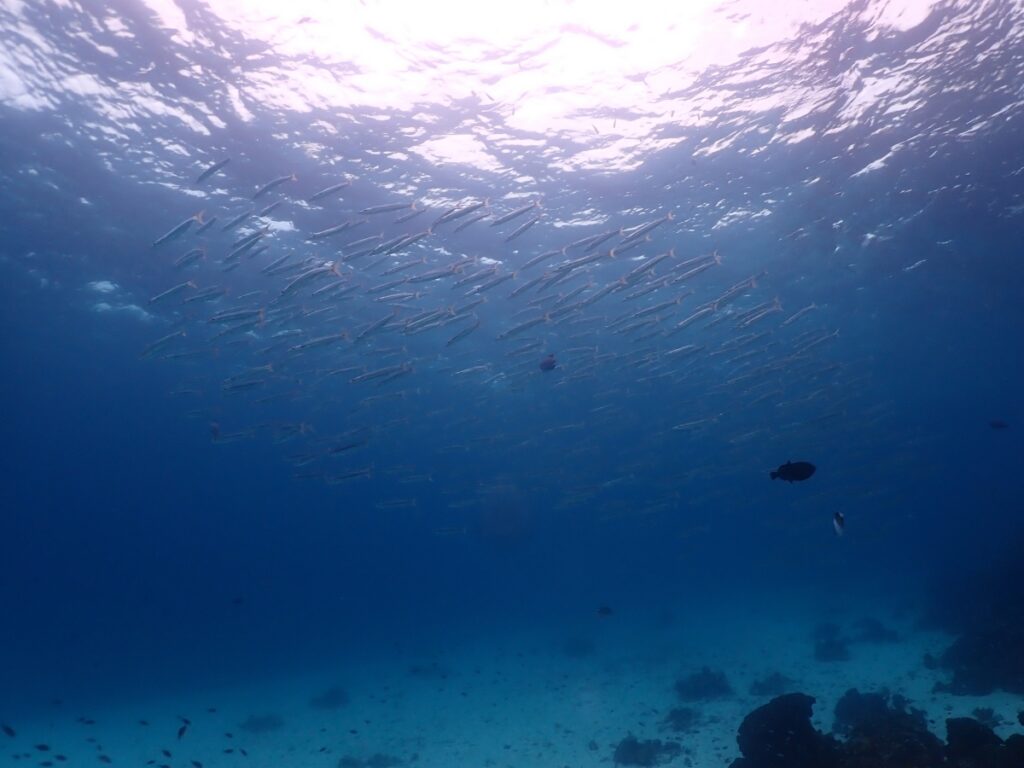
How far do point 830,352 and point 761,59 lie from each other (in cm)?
2372

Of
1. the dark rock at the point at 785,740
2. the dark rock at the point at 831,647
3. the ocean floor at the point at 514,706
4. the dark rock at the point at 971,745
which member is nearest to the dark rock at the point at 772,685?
the ocean floor at the point at 514,706

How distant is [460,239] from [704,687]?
673 inches

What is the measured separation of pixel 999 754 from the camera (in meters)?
7.30

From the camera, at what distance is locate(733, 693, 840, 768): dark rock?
873cm

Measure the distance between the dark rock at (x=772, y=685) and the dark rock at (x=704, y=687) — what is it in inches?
35.1

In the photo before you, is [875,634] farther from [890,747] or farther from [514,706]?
[890,747]

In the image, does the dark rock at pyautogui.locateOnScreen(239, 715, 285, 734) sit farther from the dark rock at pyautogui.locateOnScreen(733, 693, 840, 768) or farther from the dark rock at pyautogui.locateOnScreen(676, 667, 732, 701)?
the dark rock at pyautogui.locateOnScreen(733, 693, 840, 768)

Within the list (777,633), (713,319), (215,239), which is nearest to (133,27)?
(215,239)

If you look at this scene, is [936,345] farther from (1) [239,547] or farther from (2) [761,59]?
(1) [239,547]

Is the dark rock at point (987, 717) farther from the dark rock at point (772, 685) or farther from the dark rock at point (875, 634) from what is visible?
the dark rock at point (875, 634)

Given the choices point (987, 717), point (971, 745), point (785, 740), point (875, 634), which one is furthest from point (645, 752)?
point (875, 634)

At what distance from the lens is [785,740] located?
361 inches

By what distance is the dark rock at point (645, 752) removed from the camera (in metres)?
14.6

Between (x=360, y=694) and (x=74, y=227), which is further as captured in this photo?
(x=360, y=694)
